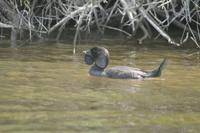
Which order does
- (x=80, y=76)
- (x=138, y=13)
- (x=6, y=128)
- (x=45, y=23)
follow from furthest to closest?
(x=45, y=23), (x=138, y=13), (x=80, y=76), (x=6, y=128)

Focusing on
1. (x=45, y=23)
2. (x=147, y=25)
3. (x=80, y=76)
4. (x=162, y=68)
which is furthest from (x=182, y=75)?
(x=45, y=23)

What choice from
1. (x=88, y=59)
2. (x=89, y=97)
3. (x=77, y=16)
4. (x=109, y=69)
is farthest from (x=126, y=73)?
(x=77, y=16)

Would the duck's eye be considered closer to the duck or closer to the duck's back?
the duck

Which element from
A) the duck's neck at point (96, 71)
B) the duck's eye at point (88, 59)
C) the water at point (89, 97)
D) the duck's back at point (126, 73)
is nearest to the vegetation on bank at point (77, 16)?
the water at point (89, 97)

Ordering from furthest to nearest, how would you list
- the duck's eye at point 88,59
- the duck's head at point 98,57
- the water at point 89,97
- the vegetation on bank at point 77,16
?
the vegetation on bank at point 77,16 → the duck's eye at point 88,59 → the duck's head at point 98,57 → the water at point 89,97

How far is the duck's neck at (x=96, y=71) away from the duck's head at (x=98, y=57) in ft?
0.17

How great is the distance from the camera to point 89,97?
7.99 metres

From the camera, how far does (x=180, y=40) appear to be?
1453cm

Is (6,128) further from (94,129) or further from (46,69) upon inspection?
(46,69)

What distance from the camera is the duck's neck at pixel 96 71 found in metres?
9.98

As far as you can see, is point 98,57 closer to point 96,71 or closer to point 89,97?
point 96,71

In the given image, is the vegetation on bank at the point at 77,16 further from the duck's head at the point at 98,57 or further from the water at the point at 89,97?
the duck's head at the point at 98,57

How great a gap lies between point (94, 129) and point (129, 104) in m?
1.33

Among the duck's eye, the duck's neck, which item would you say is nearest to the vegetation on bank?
the duck's eye
